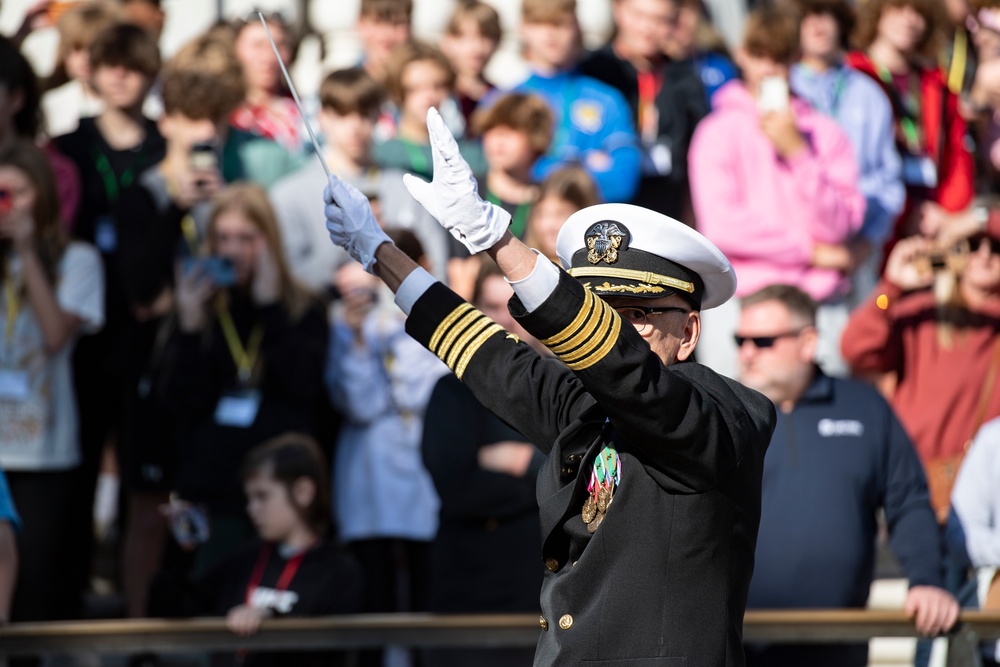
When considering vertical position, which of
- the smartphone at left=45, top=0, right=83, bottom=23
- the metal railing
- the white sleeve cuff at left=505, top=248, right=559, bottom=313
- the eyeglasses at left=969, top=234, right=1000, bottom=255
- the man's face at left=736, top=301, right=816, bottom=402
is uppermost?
the smartphone at left=45, top=0, right=83, bottom=23

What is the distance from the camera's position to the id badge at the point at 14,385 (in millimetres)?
6395

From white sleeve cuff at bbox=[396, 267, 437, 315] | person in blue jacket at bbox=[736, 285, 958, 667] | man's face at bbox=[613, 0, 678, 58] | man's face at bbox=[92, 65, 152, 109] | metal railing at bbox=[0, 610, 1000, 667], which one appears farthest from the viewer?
man's face at bbox=[613, 0, 678, 58]

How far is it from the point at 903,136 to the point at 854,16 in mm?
727

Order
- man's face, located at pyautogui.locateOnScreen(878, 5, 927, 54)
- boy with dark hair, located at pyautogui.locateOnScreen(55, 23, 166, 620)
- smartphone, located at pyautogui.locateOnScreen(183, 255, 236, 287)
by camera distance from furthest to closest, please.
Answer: man's face, located at pyautogui.locateOnScreen(878, 5, 927, 54) < boy with dark hair, located at pyautogui.locateOnScreen(55, 23, 166, 620) < smartphone, located at pyautogui.locateOnScreen(183, 255, 236, 287)

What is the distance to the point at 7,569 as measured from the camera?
5059 millimetres

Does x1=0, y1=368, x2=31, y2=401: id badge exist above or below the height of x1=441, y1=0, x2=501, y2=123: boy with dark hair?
below

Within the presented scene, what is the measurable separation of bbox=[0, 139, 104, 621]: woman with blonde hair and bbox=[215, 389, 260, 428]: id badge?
0.59 metres

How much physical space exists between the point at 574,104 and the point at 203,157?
1952 mm

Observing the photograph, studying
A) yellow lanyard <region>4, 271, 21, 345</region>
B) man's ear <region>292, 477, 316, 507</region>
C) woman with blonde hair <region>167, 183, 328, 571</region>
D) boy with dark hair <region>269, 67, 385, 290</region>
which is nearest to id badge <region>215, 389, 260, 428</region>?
woman with blonde hair <region>167, 183, 328, 571</region>

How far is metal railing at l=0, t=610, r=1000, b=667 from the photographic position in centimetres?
503

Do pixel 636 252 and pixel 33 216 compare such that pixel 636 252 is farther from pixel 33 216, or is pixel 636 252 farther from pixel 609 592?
pixel 33 216

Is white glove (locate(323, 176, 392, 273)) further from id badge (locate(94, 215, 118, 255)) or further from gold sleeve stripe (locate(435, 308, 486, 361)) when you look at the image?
id badge (locate(94, 215, 118, 255))

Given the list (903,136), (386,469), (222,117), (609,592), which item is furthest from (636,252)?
(903,136)

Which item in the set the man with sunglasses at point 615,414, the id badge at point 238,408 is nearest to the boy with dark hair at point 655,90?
the id badge at point 238,408
